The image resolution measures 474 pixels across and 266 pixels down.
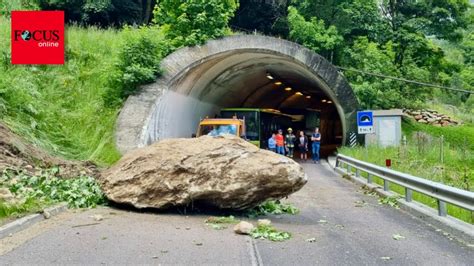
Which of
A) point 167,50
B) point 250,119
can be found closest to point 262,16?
point 250,119

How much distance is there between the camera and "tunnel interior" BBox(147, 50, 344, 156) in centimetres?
2262

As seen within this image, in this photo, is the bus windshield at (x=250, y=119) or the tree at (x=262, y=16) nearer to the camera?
the bus windshield at (x=250, y=119)

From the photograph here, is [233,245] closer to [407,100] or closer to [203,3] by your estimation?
[203,3]

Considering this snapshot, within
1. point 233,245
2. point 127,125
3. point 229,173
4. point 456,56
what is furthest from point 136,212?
point 456,56

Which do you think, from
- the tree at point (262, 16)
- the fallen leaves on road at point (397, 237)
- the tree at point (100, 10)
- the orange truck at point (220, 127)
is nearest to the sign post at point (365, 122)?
the orange truck at point (220, 127)

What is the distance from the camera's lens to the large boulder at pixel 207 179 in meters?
9.12

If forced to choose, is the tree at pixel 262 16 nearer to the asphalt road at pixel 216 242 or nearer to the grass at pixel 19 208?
the asphalt road at pixel 216 242

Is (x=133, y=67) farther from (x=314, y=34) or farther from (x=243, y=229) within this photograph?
(x=243, y=229)

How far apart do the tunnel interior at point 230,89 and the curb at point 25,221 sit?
11853 millimetres

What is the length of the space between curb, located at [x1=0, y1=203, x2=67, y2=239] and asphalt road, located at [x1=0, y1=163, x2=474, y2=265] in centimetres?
12

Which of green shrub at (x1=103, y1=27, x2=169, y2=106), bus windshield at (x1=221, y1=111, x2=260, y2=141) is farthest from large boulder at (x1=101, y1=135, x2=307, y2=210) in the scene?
bus windshield at (x1=221, y1=111, x2=260, y2=141)

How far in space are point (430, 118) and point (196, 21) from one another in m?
14.4

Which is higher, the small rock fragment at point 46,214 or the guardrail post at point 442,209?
the small rock fragment at point 46,214

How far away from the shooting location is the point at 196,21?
23.5m
